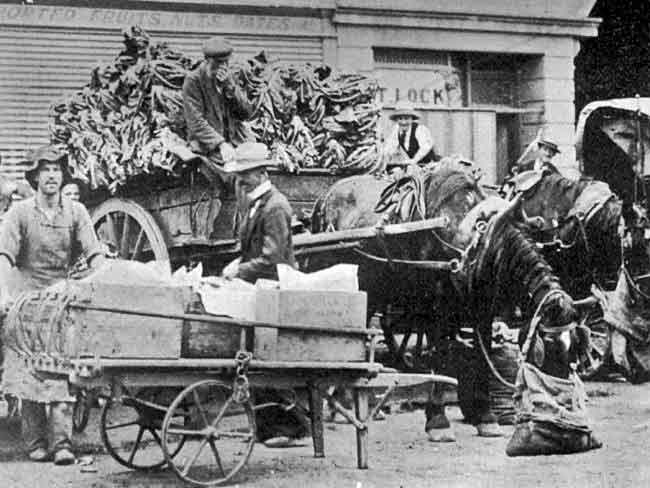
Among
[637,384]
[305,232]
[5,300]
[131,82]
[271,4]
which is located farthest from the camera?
[271,4]

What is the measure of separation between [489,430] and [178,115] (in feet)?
11.8

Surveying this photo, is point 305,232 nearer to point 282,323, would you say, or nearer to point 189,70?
point 189,70

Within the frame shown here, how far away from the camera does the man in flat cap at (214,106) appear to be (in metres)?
9.16

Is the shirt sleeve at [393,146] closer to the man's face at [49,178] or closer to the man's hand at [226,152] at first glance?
the man's hand at [226,152]

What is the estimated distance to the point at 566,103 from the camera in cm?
1798

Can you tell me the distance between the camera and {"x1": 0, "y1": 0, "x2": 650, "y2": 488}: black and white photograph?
632 centimetres

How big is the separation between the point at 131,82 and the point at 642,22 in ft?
35.3

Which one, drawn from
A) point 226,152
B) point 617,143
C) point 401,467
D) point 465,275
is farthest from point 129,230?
point 617,143

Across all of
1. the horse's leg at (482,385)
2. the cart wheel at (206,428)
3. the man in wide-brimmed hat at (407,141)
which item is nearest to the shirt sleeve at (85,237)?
the cart wheel at (206,428)

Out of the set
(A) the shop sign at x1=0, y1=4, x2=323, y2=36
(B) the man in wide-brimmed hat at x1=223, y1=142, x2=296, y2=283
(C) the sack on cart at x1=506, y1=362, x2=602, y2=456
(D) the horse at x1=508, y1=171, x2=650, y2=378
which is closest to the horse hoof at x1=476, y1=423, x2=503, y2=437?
(C) the sack on cart at x1=506, y1=362, x2=602, y2=456

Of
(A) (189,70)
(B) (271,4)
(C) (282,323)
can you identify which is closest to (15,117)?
(B) (271,4)

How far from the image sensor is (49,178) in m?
7.59

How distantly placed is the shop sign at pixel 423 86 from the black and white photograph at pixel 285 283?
3.45m

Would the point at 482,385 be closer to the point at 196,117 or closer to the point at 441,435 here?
the point at 441,435
